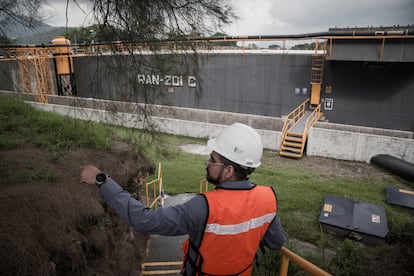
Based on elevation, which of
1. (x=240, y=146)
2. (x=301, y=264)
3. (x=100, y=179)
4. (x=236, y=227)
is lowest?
(x=301, y=264)

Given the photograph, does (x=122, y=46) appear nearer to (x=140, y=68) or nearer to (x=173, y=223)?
(x=140, y=68)

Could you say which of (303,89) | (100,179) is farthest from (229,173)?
(303,89)

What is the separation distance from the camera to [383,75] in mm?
14391

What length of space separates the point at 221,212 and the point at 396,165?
1259cm

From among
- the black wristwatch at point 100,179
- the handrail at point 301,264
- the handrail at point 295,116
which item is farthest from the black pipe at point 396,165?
the black wristwatch at point 100,179

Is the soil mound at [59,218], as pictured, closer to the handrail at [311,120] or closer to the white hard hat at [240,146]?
the white hard hat at [240,146]

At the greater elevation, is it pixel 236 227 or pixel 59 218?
pixel 236 227

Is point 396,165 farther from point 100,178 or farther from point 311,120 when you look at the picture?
point 100,178

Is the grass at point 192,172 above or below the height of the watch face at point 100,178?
below

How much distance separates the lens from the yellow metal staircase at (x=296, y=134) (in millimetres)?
13773

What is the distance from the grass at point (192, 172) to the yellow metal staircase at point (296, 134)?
80 cm

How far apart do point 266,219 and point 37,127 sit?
630 cm

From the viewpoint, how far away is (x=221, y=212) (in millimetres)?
1670

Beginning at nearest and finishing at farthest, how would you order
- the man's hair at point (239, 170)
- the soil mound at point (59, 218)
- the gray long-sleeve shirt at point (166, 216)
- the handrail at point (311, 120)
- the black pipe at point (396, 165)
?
the gray long-sleeve shirt at point (166, 216), the man's hair at point (239, 170), the soil mound at point (59, 218), the black pipe at point (396, 165), the handrail at point (311, 120)
